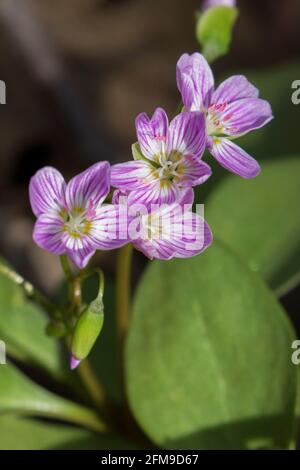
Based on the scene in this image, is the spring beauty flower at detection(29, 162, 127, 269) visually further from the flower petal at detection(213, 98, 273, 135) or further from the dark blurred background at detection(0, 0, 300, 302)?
the dark blurred background at detection(0, 0, 300, 302)

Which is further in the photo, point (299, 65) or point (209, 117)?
point (299, 65)

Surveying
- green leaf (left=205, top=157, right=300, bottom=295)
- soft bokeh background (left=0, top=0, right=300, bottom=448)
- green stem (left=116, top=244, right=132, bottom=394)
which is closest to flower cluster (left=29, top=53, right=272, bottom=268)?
green stem (left=116, top=244, right=132, bottom=394)

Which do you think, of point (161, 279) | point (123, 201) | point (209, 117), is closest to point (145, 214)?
point (123, 201)

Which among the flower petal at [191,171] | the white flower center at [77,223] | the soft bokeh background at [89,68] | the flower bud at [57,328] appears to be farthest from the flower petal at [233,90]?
the soft bokeh background at [89,68]

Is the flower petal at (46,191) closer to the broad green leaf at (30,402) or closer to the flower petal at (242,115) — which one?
the flower petal at (242,115)

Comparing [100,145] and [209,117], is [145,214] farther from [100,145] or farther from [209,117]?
[100,145]

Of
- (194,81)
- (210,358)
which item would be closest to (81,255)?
(194,81)
